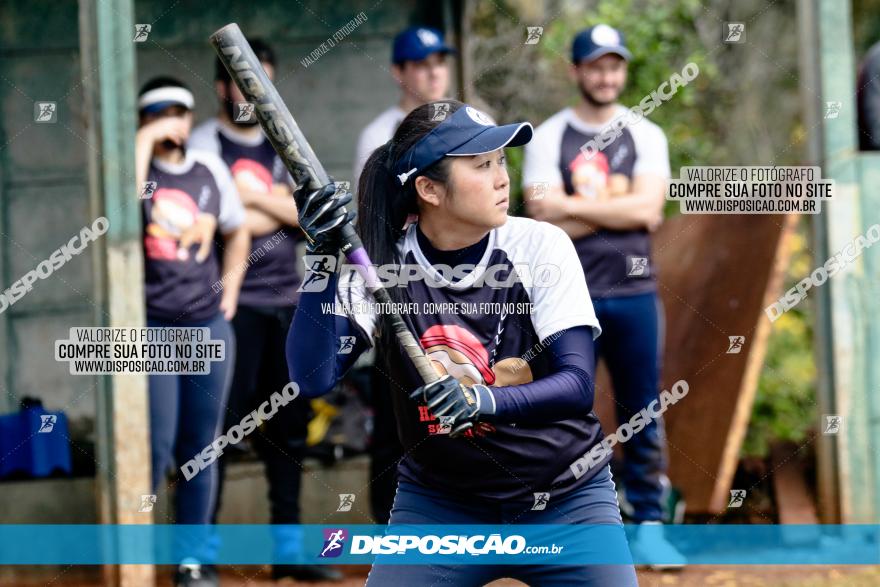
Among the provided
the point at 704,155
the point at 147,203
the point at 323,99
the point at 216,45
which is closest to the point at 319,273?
the point at 216,45

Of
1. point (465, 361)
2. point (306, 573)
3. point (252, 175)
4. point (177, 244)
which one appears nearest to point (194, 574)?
point (306, 573)

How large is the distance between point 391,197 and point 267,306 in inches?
78.3

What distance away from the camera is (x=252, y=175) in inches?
223

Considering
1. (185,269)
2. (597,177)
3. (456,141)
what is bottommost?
(185,269)

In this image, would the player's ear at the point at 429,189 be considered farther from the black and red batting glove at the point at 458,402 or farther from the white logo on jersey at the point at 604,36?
the white logo on jersey at the point at 604,36

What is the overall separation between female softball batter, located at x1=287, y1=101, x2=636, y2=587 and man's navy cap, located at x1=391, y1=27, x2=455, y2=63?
1.91m

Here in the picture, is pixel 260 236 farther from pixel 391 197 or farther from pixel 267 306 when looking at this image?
pixel 391 197

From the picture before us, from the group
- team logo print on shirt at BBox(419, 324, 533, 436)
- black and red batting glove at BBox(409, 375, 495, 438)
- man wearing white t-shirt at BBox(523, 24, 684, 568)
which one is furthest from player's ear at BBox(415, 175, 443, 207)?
man wearing white t-shirt at BBox(523, 24, 684, 568)

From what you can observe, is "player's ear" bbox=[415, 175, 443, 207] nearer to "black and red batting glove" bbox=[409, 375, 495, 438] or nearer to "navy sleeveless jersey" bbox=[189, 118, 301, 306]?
"black and red batting glove" bbox=[409, 375, 495, 438]

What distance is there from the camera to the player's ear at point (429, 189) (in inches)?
145

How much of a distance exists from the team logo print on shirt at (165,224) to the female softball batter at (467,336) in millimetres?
1813

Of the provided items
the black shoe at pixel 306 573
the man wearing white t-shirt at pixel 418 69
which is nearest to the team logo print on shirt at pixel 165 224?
the man wearing white t-shirt at pixel 418 69

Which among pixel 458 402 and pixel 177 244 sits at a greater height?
pixel 177 244

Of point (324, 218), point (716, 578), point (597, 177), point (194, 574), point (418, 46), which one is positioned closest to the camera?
point (324, 218)
